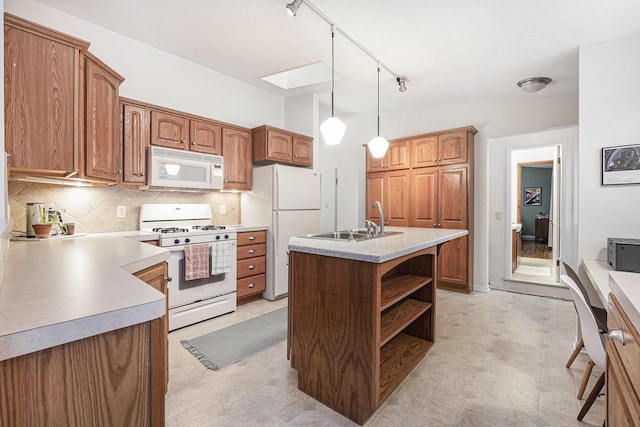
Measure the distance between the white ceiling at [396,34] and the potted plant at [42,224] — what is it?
1683mm

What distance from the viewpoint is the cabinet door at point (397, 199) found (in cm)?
448

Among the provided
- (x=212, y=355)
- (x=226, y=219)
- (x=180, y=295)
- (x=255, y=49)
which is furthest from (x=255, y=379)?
(x=255, y=49)

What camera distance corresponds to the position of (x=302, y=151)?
169 inches

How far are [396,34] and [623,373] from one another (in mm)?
2727

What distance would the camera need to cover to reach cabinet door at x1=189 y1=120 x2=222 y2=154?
11.1ft

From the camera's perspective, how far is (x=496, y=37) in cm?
268

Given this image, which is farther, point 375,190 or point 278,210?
point 375,190

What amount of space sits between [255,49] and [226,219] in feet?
6.67

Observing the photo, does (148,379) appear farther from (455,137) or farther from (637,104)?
(455,137)

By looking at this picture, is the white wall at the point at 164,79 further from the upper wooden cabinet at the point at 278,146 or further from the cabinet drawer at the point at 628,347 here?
the cabinet drawer at the point at 628,347

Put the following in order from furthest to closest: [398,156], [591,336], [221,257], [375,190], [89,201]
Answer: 1. [375,190]
2. [398,156]
3. [221,257]
4. [89,201]
5. [591,336]

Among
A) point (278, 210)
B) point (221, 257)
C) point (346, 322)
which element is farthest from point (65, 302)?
point (278, 210)

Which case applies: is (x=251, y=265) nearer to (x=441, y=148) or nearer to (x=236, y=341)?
(x=236, y=341)

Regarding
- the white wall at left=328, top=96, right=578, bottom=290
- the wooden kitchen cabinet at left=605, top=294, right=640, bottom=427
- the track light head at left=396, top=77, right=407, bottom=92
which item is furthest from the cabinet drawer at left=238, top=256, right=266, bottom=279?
the wooden kitchen cabinet at left=605, top=294, right=640, bottom=427
